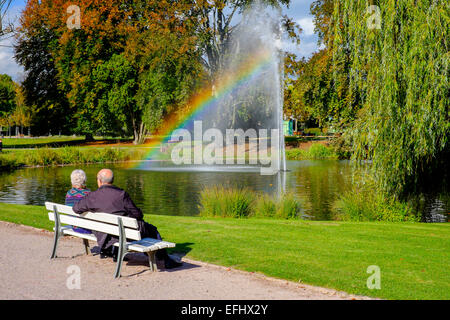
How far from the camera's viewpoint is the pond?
16.7 meters

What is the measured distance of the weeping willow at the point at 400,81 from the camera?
1071 centimetres

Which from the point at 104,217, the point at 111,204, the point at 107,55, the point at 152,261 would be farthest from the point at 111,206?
the point at 107,55

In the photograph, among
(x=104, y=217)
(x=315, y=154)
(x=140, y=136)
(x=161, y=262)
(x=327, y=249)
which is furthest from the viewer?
(x=140, y=136)

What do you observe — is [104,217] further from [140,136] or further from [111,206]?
[140,136]

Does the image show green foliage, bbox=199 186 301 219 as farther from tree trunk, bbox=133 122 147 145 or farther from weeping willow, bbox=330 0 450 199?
tree trunk, bbox=133 122 147 145

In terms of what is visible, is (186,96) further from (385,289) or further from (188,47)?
(385,289)

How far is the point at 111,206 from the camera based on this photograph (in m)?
6.88

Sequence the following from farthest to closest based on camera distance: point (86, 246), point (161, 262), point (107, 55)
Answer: point (107, 55), point (86, 246), point (161, 262)

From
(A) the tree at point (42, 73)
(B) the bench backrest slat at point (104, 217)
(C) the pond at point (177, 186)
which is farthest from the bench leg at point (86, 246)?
(A) the tree at point (42, 73)

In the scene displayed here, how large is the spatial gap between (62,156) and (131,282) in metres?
31.0

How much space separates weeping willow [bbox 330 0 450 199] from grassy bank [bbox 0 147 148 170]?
87.5 ft
